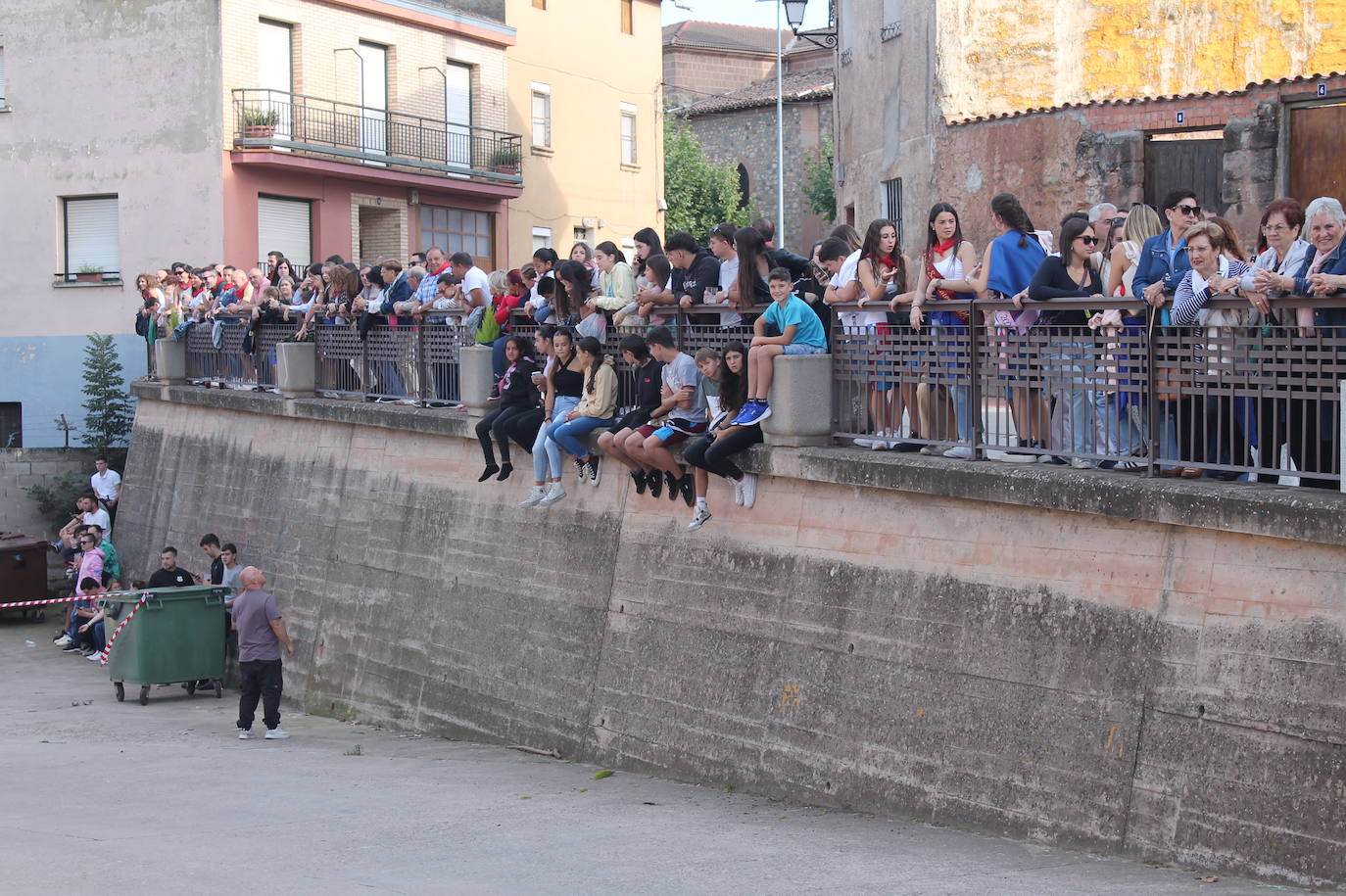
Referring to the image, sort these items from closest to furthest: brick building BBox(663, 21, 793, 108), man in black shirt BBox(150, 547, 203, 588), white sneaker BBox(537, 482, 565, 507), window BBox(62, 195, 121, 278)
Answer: white sneaker BBox(537, 482, 565, 507), man in black shirt BBox(150, 547, 203, 588), window BBox(62, 195, 121, 278), brick building BBox(663, 21, 793, 108)

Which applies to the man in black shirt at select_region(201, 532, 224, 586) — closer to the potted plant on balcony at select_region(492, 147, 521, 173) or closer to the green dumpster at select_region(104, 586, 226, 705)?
the green dumpster at select_region(104, 586, 226, 705)

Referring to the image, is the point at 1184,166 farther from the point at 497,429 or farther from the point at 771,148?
the point at 771,148

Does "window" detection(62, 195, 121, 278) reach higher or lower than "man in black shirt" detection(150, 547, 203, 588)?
higher

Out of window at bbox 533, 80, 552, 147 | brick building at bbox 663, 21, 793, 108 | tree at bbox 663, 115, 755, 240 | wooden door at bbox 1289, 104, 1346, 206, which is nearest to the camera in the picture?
wooden door at bbox 1289, 104, 1346, 206

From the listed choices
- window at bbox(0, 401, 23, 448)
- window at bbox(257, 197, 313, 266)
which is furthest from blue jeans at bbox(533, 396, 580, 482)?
window at bbox(0, 401, 23, 448)

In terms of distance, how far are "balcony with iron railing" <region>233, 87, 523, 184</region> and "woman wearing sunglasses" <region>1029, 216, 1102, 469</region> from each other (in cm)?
2138

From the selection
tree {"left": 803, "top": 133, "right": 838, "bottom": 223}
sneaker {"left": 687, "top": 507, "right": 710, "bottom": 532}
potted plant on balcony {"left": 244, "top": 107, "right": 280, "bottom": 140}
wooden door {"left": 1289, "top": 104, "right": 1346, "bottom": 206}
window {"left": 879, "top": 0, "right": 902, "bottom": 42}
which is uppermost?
tree {"left": 803, "top": 133, "right": 838, "bottom": 223}

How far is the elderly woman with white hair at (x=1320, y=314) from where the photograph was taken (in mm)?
8320

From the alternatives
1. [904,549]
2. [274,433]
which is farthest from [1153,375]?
[274,433]

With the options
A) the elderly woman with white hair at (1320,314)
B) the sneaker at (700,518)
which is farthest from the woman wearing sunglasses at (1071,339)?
the sneaker at (700,518)

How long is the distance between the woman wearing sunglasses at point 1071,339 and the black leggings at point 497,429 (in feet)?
20.3

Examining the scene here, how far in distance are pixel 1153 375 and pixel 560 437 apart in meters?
6.20

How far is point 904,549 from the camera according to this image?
1110cm

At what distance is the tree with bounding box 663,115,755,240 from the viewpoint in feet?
168
